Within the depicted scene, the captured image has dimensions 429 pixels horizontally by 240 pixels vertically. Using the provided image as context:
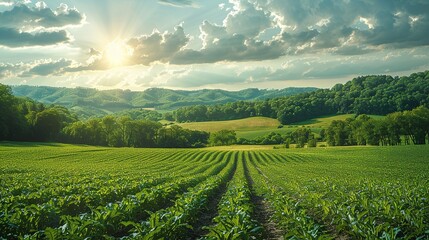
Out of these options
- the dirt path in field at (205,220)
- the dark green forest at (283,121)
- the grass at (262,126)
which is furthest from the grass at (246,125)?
the dirt path in field at (205,220)

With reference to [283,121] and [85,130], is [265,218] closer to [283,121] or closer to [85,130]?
[85,130]

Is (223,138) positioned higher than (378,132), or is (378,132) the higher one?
(378,132)

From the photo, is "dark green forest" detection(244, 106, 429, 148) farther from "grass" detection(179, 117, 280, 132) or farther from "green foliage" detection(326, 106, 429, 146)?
"grass" detection(179, 117, 280, 132)

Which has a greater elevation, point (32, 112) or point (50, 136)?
point (32, 112)

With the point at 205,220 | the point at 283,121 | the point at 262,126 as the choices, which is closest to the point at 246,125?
the point at 262,126

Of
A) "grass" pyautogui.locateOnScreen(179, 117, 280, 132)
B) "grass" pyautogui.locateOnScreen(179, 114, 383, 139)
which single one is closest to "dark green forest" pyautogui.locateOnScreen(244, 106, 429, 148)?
"grass" pyautogui.locateOnScreen(179, 114, 383, 139)

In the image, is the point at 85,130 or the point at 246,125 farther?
the point at 246,125

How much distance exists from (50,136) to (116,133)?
991 inches

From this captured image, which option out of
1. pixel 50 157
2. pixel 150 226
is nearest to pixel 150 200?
pixel 150 226

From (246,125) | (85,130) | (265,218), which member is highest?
(246,125)

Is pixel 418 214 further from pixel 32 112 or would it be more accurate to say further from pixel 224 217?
pixel 32 112

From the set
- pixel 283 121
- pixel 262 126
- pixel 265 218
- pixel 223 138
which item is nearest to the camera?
pixel 265 218

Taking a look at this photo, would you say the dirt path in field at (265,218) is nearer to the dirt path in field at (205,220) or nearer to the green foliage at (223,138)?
the dirt path in field at (205,220)

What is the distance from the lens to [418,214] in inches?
443
